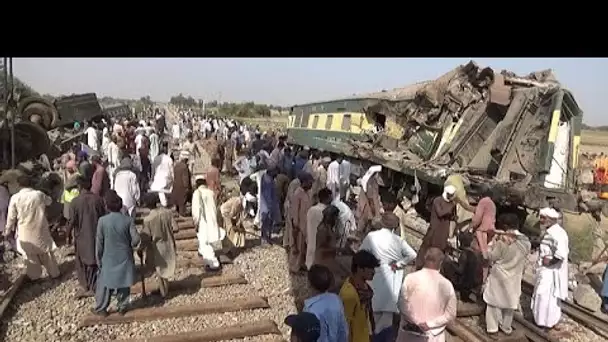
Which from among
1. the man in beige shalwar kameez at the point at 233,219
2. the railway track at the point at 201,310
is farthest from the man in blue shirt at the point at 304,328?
the man in beige shalwar kameez at the point at 233,219

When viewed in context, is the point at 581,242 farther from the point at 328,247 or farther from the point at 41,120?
the point at 41,120

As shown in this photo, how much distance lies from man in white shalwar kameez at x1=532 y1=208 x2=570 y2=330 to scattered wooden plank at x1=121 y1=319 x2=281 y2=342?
3.10m

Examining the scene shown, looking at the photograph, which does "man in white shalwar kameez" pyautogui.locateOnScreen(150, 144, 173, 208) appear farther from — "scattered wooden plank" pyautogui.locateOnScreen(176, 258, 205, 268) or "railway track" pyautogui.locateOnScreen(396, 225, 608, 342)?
Result: "railway track" pyautogui.locateOnScreen(396, 225, 608, 342)

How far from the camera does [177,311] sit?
6.56 meters

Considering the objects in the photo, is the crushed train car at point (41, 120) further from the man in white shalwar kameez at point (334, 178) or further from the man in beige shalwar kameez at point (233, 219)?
the man in white shalwar kameez at point (334, 178)

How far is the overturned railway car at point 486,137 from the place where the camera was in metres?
9.49

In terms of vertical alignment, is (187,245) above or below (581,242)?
below

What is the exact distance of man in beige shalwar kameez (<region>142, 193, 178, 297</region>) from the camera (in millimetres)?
6828

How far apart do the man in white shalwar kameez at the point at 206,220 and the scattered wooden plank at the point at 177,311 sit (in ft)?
4.47

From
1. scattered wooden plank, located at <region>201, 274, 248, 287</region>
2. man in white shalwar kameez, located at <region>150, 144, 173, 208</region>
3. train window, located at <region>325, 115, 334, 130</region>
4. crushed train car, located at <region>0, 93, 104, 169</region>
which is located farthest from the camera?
train window, located at <region>325, 115, 334, 130</region>

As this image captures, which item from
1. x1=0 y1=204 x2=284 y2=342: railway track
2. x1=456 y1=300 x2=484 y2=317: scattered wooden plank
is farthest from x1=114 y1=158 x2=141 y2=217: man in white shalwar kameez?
x1=456 y1=300 x2=484 y2=317: scattered wooden plank

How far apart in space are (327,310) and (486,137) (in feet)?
27.1

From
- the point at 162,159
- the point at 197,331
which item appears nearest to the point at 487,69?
the point at 162,159

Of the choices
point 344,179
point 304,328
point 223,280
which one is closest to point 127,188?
point 223,280
